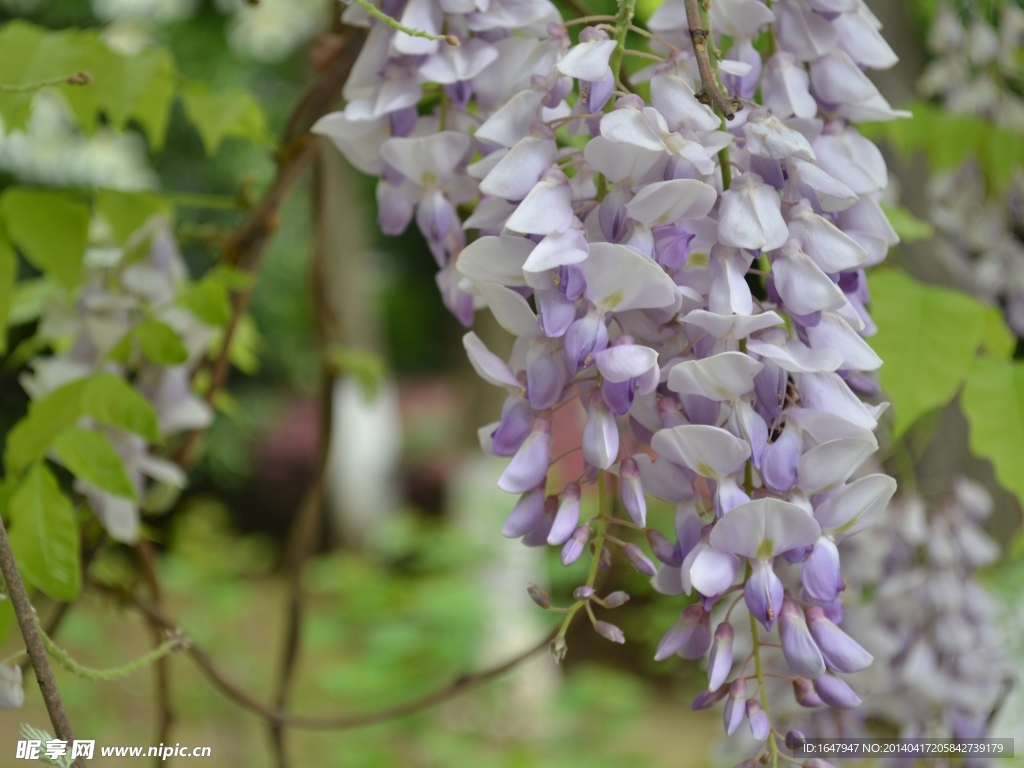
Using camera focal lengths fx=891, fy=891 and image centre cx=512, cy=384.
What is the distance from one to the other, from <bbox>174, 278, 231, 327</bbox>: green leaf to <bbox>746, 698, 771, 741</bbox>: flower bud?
1.64 feet

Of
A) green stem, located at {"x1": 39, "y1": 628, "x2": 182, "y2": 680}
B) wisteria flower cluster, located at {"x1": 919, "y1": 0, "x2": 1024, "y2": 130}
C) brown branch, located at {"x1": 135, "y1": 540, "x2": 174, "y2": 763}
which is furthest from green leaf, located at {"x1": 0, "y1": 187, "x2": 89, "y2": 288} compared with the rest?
wisteria flower cluster, located at {"x1": 919, "y1": 0, "x2": 1024, "y2": 130}

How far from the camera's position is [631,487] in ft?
1.40

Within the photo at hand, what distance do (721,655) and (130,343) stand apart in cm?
54

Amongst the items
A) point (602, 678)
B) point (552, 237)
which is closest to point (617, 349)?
point (552, 237)

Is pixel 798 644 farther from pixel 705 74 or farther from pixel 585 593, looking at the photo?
pixel 705 74

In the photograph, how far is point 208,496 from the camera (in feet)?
20.7

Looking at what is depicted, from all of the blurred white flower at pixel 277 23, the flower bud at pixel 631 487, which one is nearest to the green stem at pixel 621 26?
the flower bud at pixel 631 487

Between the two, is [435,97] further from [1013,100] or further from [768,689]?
[1013,100]

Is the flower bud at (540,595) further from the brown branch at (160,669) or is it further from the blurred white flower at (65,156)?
the blurred white flower at (65,156)

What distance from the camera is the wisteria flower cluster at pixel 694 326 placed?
0.39m

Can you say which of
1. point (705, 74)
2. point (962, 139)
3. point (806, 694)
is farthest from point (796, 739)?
point (962, 139)

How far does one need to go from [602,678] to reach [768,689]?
5.90 feet

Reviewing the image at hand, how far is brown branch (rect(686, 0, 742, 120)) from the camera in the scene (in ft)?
1.28

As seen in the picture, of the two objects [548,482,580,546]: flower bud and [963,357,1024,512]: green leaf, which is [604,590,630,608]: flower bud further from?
[963,357,1024,512]: green leaf
